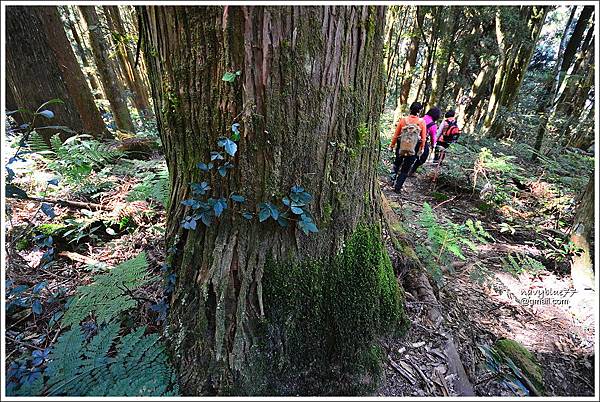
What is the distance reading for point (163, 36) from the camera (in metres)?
1.58

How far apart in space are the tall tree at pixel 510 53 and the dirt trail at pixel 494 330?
9.39m

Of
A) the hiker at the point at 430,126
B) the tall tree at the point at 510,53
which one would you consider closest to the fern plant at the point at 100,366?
the hiker at the point at 430,126

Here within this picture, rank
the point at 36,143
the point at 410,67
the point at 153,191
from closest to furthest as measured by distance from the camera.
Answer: the point at 153,191 → the point at 36,143 → the point at 410,67

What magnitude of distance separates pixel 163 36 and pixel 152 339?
188cm

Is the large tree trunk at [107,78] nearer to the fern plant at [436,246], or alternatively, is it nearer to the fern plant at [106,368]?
the fern plant at [106,368]

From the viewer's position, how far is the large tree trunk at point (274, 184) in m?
1.51

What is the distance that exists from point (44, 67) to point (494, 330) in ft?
24.2

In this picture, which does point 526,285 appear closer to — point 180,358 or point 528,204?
point 528,204

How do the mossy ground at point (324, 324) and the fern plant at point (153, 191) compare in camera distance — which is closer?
the mossy ground at point (324, 324)

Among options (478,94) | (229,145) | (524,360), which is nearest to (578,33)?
(478,94)

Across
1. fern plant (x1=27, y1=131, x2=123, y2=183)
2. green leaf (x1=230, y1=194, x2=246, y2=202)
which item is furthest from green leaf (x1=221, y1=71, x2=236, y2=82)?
fern plant (x1=27, y1=131, x2=123, y2=183)

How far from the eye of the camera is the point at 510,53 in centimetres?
1091

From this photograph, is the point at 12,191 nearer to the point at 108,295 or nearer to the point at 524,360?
the point at 108,295

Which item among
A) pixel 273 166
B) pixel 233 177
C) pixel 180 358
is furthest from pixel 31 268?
pixel 273 166
